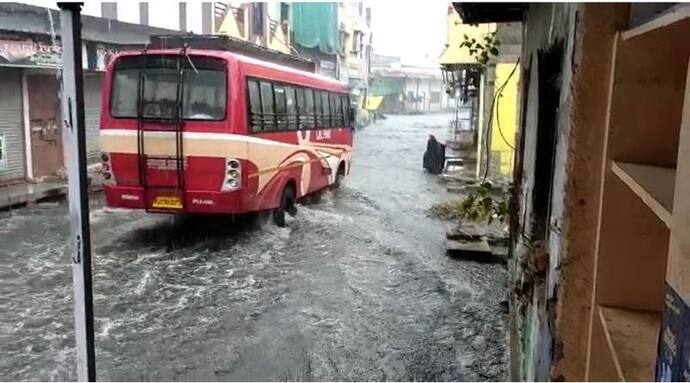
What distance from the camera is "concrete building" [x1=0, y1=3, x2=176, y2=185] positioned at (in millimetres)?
12742

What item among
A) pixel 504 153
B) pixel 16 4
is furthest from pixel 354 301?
pixel 16 4

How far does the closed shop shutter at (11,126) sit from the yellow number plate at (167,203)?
18.6ft

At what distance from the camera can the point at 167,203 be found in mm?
9227

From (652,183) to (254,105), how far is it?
821 centimetres

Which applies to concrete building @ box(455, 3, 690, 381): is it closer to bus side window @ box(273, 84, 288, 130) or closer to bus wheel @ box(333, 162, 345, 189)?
bus side window @ box(273, 84, 288, 130)

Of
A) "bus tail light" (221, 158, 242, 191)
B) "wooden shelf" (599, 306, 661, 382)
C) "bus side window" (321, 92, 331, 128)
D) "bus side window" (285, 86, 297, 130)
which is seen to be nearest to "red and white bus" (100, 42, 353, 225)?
"bus tail light" (221, 158, 242, 191)

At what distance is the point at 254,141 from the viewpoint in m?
9.42

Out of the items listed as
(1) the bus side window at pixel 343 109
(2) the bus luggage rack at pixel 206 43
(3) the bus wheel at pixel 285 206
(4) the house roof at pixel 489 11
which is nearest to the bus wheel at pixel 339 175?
(1) the bus side window at pixel 343 109

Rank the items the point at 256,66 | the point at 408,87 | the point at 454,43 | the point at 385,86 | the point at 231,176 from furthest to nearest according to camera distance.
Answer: the point at 408,87, the point at 385,86, the point at 454,43, the point at 256,66, the point at 231,176

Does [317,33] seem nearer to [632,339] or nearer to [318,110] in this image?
[318,110]

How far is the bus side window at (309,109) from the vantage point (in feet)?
39.4

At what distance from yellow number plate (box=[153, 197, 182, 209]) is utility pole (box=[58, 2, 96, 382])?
6596 mm

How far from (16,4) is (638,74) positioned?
1341 centimetres

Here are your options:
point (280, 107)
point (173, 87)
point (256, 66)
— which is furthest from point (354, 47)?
point (173, 87)
